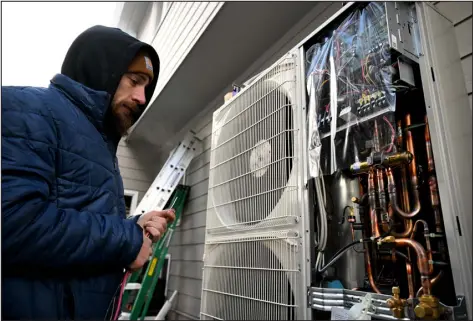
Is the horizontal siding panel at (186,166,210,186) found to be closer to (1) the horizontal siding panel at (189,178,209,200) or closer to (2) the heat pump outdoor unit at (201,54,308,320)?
(1) the horizontal siding panel at (189,178,209,200)

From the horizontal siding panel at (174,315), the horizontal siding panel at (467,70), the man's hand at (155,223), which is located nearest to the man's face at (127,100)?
the man's hand at (155,223)

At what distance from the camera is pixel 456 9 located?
1.11 m

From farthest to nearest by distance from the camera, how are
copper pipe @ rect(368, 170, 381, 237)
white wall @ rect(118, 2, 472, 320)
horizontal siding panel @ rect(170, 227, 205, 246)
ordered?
horizontal siding panel @ rect(170, 227, 205, 246), white wall @ rect(118, 2, 472, 320), copper pipe @ rect(368, 170, 381, 237)

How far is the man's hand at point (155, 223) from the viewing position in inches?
30.8

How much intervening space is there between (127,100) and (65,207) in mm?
412

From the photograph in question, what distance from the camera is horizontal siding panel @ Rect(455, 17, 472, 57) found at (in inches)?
40.5

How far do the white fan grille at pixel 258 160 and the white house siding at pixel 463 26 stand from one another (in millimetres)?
591

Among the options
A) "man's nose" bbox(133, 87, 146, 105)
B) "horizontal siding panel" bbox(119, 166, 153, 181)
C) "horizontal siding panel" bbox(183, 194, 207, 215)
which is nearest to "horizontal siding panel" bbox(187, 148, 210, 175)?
"horizontal siding panel" bbox(183, 194, 207, 215)

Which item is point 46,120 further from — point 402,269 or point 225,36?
point 225,36

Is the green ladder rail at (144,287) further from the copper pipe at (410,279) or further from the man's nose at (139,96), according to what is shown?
the copper pipe at (410,279)

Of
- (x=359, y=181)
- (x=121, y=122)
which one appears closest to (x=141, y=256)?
(x=121, y=122)

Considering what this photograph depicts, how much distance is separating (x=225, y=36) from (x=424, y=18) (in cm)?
139

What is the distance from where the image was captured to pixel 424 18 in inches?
36.8

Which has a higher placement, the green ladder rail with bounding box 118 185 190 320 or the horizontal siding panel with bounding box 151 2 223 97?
the horizontal siding panel with bounding box 151 2 223 97
